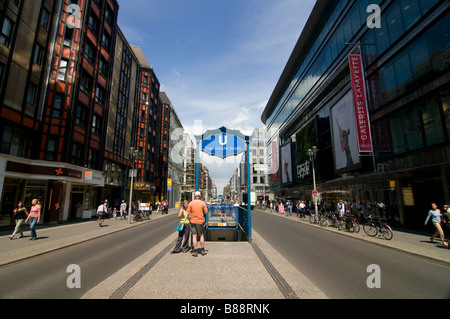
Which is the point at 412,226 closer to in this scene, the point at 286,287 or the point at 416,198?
the point at 416,198

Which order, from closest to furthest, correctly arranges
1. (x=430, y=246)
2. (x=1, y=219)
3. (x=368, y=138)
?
(x=430, y=246), (x=1, y=219), (x=368, y=138)

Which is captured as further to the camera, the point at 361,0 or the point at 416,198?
the point at 361,0

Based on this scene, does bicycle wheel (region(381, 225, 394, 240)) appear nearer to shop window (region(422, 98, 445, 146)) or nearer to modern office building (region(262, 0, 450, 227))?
modern office building (region(262, 0, 450, 227))

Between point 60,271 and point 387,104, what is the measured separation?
875 inches

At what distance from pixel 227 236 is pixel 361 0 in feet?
82.6

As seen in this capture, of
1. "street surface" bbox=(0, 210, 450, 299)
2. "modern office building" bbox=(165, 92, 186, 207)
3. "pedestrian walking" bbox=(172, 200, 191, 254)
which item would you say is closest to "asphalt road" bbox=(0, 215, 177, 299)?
"street surface" bbox=(0, 210, 450, 299)

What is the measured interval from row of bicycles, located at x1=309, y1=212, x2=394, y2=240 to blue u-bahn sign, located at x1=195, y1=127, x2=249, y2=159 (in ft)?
28.9

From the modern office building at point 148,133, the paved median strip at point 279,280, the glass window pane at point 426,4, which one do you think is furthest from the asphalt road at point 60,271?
the modern office building at point 148,133

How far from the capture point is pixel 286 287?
4641 millimetres

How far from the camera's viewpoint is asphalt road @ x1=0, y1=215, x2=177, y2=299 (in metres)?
4.73

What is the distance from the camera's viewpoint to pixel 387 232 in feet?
38.0

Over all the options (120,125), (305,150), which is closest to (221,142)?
(120,125)

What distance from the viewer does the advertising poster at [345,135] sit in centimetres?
2096

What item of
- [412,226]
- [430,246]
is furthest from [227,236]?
[412,226]
